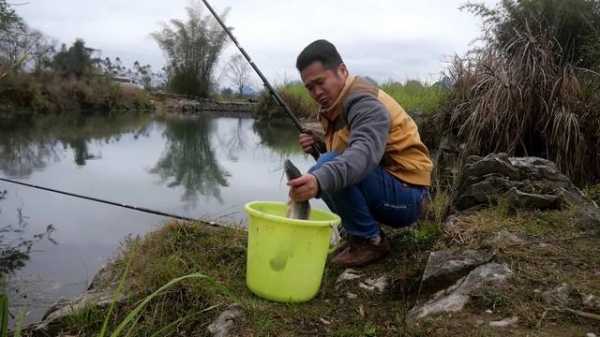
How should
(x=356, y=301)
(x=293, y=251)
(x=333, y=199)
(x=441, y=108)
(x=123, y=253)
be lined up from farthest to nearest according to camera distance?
(x=441, y=108), (x=123, y=253), (x=333, y=199), (x=356, y=301), (x=293, y=251)

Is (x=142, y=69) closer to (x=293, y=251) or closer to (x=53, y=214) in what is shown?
(x=53, y=214)

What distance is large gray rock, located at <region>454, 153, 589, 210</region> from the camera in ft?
8.09

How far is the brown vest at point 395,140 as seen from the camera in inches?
80.7

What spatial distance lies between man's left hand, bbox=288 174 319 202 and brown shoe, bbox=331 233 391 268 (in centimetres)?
66

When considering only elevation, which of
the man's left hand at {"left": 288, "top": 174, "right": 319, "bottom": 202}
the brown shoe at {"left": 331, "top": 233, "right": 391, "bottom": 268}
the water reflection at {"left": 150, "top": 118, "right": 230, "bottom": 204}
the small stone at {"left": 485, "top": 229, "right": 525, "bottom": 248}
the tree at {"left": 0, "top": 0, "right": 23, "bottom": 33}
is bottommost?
the water reflection at {"left": 150, "top": 118, "right": 230, "bottom": 204}

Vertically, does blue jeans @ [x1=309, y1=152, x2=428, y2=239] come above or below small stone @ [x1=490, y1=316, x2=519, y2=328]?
above

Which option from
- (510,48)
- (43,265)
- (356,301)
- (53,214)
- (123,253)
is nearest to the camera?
(356,301)

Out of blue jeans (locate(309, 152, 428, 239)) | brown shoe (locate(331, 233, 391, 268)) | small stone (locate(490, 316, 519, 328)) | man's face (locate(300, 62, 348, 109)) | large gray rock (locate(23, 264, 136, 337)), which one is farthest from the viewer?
brown shoe (locate(331, 233, 391, 268))

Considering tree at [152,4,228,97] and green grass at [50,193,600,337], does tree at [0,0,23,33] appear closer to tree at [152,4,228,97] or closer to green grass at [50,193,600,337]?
green grass at [50,193,600,337]

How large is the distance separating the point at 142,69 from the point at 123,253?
3076cm

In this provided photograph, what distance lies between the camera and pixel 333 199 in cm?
214

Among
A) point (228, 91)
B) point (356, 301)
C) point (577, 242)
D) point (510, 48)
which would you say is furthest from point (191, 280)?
point (228, 91)

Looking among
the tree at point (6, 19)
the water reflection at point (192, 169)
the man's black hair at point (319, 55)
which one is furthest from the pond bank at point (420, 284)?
the tree at point (6, 19)

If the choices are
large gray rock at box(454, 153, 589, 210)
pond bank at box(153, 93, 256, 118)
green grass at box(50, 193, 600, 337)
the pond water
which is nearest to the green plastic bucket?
green grass at box(50, 193, 600, 337)
